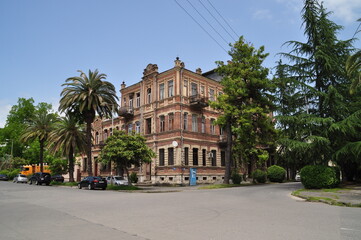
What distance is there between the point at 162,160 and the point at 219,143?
8.67 m

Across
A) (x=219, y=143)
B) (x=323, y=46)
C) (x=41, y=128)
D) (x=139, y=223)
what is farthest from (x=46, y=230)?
(x=41, y=128)

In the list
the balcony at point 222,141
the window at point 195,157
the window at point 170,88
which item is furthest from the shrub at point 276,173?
the window at point 170,88

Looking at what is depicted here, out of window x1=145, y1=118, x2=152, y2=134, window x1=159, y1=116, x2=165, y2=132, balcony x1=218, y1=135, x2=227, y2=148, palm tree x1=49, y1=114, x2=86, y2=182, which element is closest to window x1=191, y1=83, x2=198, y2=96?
window x1=159, y1=116, x2=165, y2=132

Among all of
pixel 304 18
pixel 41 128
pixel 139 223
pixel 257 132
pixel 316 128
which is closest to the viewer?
pixel 139 223

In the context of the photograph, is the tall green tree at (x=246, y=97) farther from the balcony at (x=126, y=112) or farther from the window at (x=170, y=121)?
the balcony at (x=126, y=112)

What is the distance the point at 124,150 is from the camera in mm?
29641

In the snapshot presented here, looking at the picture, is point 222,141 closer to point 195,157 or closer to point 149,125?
point 195,157

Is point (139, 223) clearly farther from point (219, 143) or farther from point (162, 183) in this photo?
point (219, 143)

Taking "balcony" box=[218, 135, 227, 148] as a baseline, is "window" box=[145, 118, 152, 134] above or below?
above

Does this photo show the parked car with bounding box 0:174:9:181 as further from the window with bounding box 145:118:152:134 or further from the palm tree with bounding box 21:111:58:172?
the window with bounding box 145:118:152:134

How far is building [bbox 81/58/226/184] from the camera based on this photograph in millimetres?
38750

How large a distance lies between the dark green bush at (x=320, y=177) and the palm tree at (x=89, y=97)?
22.7 m

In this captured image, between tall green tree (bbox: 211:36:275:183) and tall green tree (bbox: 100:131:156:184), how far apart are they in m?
8.73

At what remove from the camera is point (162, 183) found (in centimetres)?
3853
